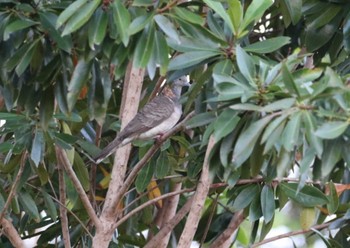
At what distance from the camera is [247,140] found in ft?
8.61

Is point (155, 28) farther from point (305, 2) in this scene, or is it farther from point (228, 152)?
point (305, 2)

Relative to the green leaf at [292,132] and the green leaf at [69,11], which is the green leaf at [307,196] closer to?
the green leaf at [292,132]

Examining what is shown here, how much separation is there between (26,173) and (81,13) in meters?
1.15

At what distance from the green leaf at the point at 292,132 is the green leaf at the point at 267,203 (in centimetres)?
108

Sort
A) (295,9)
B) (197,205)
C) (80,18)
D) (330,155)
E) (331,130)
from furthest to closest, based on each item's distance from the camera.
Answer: (295,9) < (197,205) < (80,18) < (330,155) < (331,130)

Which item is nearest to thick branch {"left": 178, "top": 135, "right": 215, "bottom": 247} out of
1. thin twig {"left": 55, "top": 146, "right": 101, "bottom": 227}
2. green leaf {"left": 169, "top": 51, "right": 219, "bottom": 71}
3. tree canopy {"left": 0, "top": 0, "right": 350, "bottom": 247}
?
tree canopy {"left": 0, "top": 0, "right": 350, "bottom": 247}

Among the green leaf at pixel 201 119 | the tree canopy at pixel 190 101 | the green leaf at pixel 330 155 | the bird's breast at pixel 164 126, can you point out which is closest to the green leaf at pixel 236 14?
the tree canopy at pixel 190 101

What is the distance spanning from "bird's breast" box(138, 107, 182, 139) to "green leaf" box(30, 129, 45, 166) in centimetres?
63

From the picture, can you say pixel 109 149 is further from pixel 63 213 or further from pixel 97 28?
pixel 97 28

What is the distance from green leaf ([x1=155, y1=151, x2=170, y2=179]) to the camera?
3.91 metres

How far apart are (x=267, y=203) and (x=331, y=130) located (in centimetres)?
121

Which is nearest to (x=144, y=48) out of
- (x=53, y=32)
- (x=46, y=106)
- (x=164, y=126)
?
(x=53, y=32)

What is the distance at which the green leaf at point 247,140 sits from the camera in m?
2.59

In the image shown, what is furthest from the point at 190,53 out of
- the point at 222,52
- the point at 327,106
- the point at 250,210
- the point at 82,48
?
the point at 250,210
